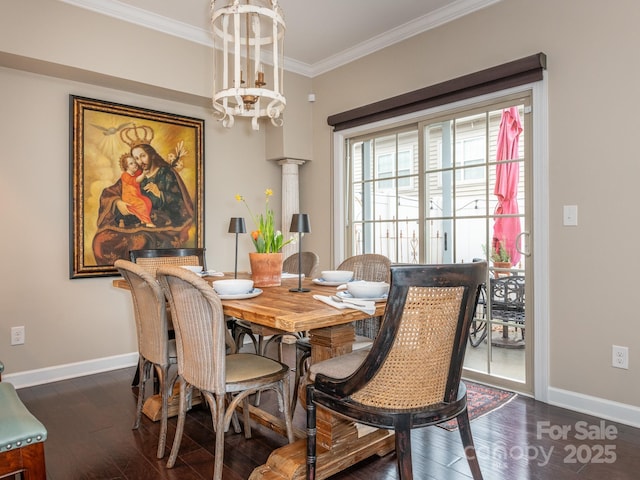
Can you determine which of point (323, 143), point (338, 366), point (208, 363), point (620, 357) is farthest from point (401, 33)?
point (208, 363)

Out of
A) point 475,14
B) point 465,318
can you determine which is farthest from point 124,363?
point 475,14

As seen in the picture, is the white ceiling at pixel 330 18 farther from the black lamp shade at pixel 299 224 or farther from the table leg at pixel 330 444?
the table leg at pixel 330 444

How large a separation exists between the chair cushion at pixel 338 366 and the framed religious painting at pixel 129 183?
2502 mm

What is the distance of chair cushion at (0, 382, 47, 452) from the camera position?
4.46 ft

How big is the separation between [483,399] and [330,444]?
1.38m

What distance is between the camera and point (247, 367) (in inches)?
81.0

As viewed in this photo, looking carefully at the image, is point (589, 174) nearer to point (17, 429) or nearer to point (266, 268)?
point (266, 268)

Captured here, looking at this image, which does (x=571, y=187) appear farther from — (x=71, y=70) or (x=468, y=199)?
(x=71, y=70)

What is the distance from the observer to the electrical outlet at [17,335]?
3244 mm

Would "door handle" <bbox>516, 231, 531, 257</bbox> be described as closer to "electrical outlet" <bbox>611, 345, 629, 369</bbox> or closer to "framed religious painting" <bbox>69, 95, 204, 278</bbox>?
"electrical outlet" <bbox>611, 345, 629, 369</bbox>

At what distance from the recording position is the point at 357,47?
4066 mm

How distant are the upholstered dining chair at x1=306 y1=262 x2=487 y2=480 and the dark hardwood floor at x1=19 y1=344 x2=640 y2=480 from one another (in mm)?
568

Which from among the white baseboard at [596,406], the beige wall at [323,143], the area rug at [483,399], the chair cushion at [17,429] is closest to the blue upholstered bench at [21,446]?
the chair cushion at [17,429]

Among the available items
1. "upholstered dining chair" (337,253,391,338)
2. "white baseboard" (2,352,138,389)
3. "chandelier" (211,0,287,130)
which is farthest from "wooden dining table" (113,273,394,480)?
"white baseboard" (2,352,138,389)
